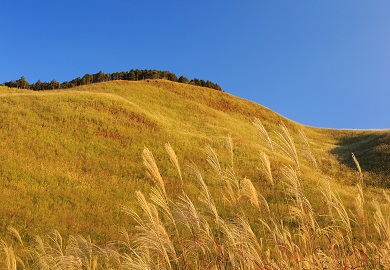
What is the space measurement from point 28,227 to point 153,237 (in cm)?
1257

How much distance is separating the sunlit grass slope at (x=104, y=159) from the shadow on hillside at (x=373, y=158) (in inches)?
5.0

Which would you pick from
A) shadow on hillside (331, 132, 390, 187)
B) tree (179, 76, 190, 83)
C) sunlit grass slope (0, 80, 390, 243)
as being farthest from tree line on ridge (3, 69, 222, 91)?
shadow on hillside (331, 132, 390, 187)

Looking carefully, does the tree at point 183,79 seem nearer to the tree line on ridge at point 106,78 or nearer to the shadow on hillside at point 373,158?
the tree line on ridge at point 106,78

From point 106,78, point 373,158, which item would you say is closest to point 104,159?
point 373,158

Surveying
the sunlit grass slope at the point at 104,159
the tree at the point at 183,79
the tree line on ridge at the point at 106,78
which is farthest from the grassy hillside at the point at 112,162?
the tree line on ridge at the point at 106,78

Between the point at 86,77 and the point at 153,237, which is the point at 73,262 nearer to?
the point at 153,237

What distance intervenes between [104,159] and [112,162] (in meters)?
0.75

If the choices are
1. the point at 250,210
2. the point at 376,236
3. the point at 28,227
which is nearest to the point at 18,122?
the point at 28,227

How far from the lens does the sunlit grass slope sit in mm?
15023

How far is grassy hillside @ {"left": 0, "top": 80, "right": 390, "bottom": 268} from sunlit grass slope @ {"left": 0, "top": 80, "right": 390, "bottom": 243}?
0.21ft

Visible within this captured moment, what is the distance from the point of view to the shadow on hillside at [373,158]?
3039 cm

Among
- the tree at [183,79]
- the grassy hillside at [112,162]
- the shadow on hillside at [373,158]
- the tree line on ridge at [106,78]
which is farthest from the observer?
the tree line on ridge at [106,78]

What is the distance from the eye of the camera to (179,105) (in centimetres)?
5234

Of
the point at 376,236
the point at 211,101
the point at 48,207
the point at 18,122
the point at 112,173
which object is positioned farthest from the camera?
the point at 211,101
